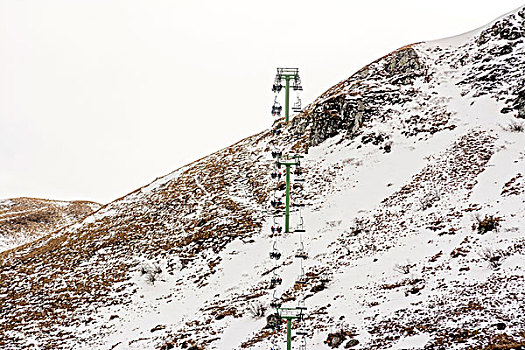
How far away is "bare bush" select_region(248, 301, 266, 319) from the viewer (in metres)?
22.2

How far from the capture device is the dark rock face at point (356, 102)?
46384 millimetres

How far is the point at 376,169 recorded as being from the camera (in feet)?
123

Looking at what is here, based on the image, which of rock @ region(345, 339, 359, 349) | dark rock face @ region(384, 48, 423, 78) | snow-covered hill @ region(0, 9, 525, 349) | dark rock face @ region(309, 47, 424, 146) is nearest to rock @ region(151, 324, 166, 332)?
snow-covered hill @ region(0, 9, 525, 349)

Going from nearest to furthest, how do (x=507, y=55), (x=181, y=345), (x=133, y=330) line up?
(x=181, y=345) < (x=133, y=330) < (x=507, y=55)

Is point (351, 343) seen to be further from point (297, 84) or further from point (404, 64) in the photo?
point (404, 64)

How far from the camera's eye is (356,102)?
1871 inches

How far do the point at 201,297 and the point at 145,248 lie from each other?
472 inches

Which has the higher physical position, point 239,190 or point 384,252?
point 239,190

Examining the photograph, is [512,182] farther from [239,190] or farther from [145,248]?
[145,248]

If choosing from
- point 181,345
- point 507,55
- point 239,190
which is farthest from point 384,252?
point 507,55

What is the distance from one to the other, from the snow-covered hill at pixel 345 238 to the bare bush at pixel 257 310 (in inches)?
6.6

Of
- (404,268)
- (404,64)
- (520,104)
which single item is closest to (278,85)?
(404,268)

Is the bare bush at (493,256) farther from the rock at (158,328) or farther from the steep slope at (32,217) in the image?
the steep slope at (32,217)

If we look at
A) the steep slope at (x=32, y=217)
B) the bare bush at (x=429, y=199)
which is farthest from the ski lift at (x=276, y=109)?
the steep slope at (x=32, y=217)
